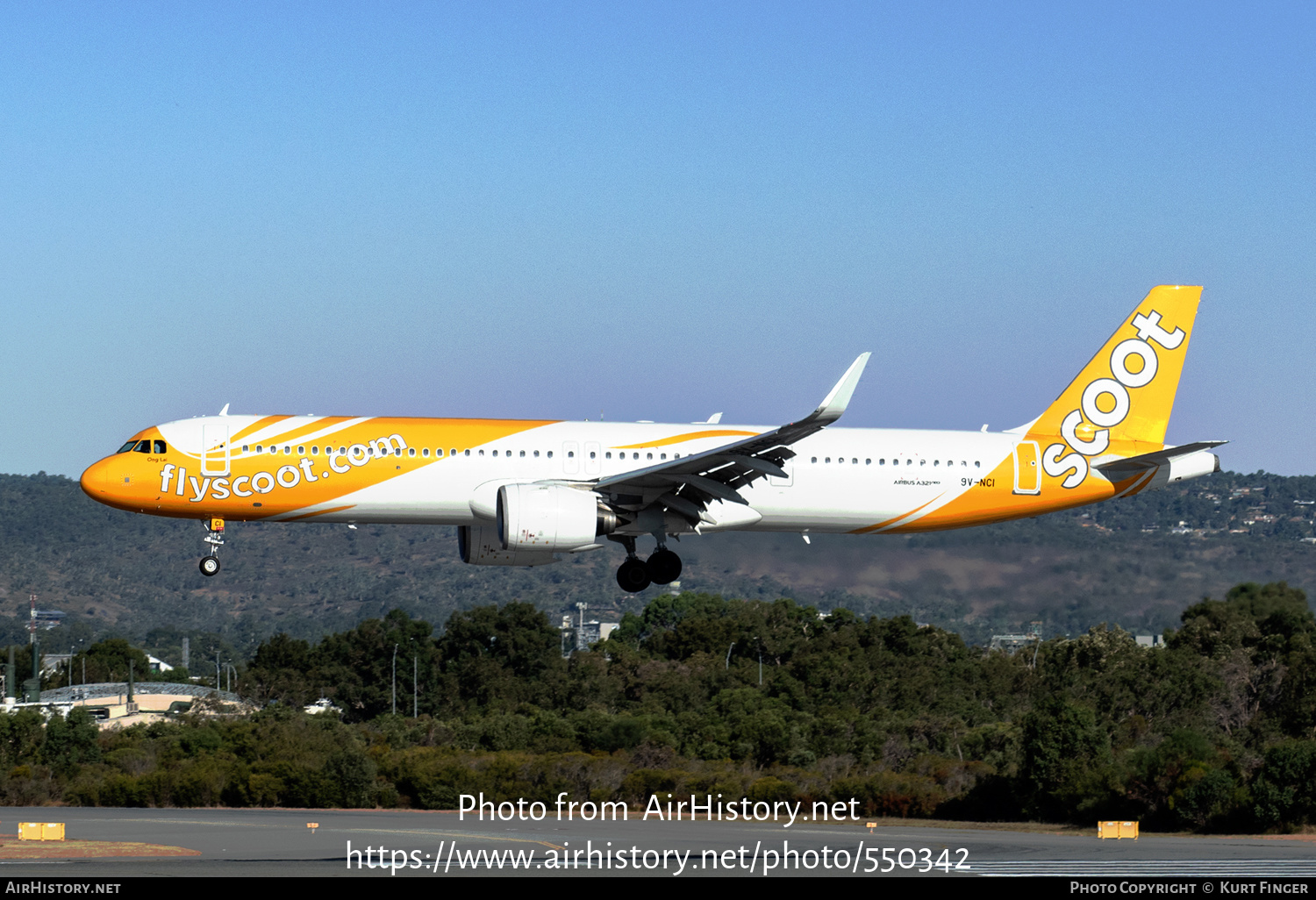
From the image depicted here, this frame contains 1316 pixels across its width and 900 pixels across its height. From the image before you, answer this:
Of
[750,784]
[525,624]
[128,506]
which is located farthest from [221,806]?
[525,624]

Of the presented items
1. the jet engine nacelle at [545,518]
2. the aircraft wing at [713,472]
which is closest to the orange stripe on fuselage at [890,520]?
the aircraft wing at [713,472]

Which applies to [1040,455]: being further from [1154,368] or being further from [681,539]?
[681,539]

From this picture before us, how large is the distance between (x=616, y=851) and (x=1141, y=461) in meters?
15.2

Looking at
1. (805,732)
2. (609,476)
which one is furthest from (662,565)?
(805,732)

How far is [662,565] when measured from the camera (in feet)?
113

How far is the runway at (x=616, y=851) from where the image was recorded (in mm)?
31125

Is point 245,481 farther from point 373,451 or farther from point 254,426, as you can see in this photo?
point 373,451

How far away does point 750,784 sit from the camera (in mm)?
59375

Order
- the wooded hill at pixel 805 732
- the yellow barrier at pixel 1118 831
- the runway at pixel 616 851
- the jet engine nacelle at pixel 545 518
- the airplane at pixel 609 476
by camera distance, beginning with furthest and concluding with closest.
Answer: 1. the wooded hill at pixel 805 732
2. the yellow barrier at pixel 1118 831
3. the airplane at pixel 609 476
4. the jet engine nacelle at pixel 545 518
5. the runway at pixel 616 851

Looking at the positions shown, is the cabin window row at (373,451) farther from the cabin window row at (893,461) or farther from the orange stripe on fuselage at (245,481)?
the cabin window row at (893,461)

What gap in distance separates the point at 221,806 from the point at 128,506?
97.7ft

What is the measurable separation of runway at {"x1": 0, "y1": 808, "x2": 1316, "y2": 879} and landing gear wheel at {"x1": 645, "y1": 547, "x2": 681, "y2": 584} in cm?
610

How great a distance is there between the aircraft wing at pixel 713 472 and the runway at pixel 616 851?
25.1 ft

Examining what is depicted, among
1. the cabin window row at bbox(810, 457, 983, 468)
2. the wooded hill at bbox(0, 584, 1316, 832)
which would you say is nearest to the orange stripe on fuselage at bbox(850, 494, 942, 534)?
the cabin window row at bbox(810, 457, 983, 468)
